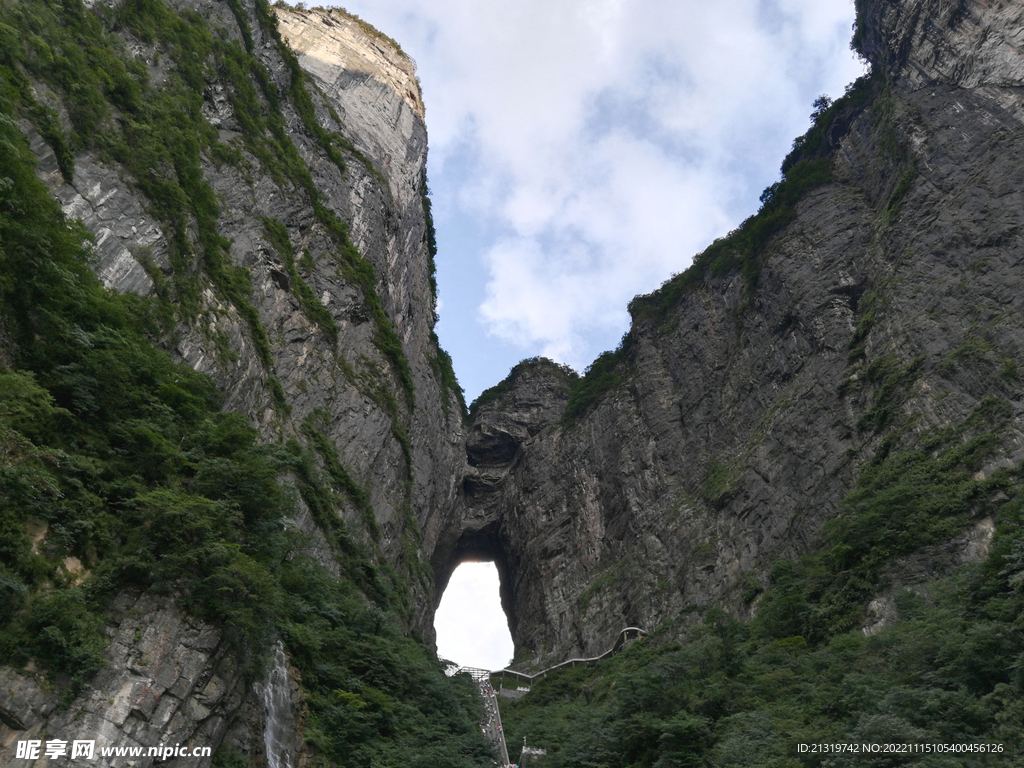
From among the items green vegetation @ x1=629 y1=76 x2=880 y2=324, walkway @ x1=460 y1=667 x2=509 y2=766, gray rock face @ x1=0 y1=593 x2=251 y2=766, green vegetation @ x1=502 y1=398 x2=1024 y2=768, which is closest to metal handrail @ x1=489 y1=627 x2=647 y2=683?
walkway @ x1=460 y1=667 x2=509 y2=766

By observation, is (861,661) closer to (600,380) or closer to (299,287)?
(299,287)

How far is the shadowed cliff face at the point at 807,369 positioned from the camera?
2808 centimetres

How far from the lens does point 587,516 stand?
154 ft

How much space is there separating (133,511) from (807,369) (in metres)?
31.4

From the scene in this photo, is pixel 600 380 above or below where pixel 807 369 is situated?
above

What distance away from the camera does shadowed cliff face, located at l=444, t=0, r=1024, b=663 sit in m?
28.1

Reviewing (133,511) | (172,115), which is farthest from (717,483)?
(133,511)

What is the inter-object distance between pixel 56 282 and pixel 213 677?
7285mm

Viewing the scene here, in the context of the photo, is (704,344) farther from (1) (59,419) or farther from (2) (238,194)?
(1) (59,419)

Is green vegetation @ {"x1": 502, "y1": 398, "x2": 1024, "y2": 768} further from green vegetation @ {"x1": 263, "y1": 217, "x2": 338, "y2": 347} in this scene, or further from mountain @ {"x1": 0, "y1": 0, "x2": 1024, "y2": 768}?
green vegetation @ {"x1": 263, "y1": 217, "x2": 338, "y2": 347}

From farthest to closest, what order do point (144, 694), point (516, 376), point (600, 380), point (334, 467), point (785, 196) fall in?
point (516, 376), point (600, 380), point (785, 196), point (334, 467), point (144, 694)

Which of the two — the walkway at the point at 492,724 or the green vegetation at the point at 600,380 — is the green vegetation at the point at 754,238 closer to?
the green vegetation at the point at 600,380

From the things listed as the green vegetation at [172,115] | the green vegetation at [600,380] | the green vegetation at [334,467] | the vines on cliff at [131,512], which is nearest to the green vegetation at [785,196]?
the green vegetation at [600,380]

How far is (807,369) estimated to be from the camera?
35000 mm
